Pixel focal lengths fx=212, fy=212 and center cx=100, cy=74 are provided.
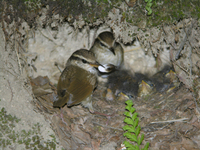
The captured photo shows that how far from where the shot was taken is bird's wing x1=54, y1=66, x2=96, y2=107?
451 centimetres

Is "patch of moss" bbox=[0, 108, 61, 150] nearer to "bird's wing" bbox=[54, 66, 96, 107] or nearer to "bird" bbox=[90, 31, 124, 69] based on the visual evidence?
"bird's wing" bbox=[54, 66, 96, 107]

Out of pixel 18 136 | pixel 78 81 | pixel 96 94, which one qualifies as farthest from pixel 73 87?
pixel 18 136

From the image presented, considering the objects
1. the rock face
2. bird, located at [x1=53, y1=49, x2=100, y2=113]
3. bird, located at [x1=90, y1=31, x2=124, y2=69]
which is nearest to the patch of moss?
the rock face

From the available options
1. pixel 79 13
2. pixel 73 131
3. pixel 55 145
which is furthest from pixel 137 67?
pixel 55 145

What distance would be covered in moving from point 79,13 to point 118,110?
7.89ft

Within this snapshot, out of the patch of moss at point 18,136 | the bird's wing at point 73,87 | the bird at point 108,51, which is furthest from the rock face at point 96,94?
the bird's wing at point 73,87

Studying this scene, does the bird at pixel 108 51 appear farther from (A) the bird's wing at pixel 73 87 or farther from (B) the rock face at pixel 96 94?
(A) the bird's wing at pixel 73 87

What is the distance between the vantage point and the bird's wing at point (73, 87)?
177 inches

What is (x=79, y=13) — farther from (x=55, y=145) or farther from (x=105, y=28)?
(x=55, y=145)

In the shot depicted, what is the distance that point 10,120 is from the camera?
4.06 meters

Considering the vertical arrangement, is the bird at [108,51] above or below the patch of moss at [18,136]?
above

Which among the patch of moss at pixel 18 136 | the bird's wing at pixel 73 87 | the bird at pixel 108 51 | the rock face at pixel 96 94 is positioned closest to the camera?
the patch of moss at pixel 18 136

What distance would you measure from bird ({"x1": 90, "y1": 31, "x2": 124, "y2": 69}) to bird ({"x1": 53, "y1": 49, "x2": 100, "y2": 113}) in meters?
0.56

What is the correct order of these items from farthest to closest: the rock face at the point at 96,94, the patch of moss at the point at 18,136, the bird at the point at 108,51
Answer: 1. the bird at the point at 108,51
2. the rock face at the point at 96,94
3. the patch of moss at the point at 18,136
